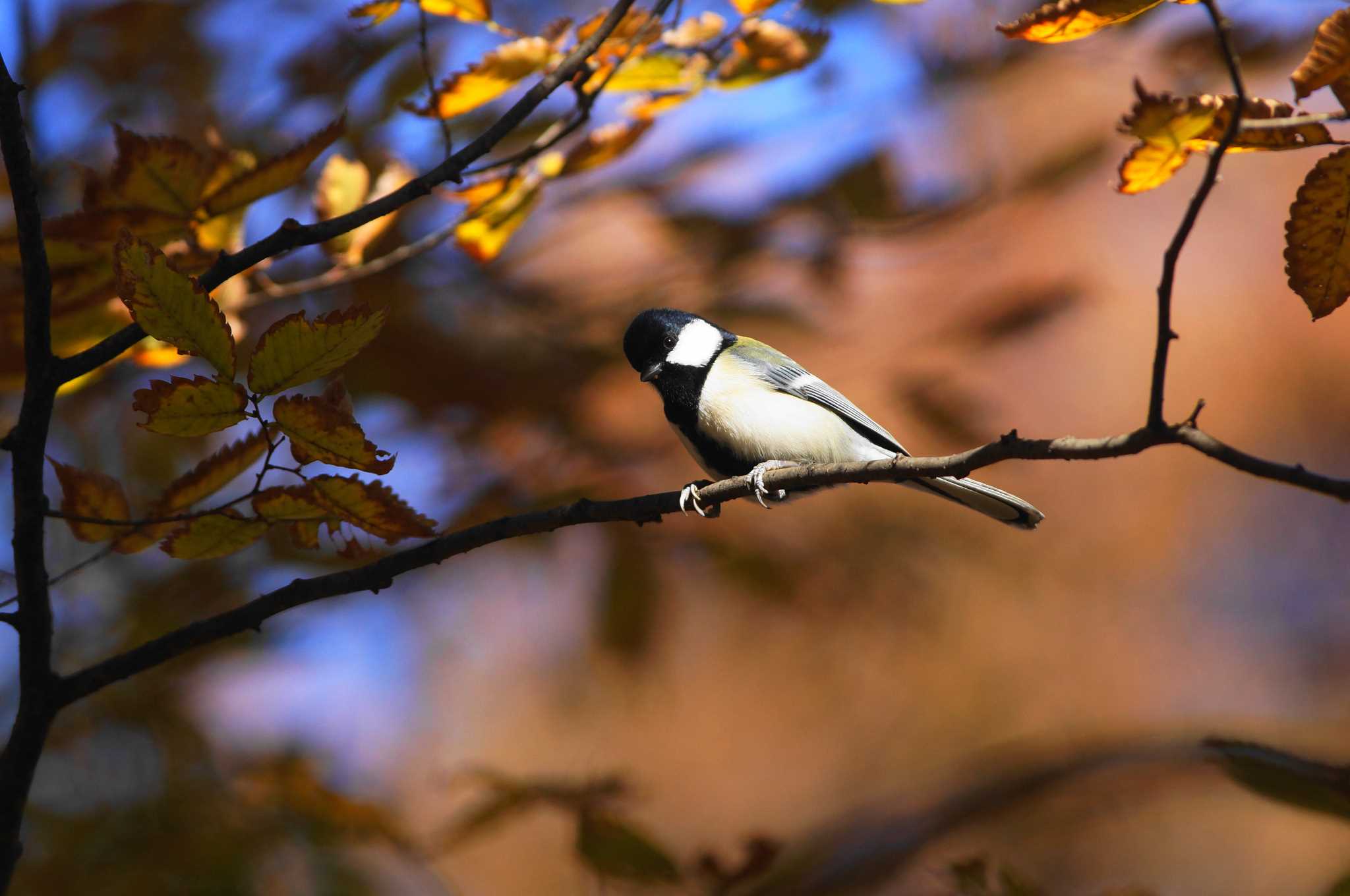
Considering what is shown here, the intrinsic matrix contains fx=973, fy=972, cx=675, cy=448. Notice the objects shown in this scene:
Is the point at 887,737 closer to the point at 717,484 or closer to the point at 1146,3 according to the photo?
the point at 717,484

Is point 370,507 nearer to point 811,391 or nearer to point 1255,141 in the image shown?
point 1255,141

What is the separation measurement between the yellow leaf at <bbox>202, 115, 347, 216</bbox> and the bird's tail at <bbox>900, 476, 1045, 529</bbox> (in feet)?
3.80

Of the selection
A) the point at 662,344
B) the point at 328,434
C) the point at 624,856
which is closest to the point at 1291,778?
the point at 624,856

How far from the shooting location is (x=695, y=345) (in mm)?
2271

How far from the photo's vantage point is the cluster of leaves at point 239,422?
2.78 feet

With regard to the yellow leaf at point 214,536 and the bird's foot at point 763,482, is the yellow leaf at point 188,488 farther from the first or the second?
the bird's foot at point 763,482

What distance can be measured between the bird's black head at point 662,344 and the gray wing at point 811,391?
0.11m

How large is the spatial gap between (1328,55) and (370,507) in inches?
37.5

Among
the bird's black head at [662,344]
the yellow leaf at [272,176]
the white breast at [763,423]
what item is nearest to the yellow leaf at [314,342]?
the yellow leaf at [272,176]

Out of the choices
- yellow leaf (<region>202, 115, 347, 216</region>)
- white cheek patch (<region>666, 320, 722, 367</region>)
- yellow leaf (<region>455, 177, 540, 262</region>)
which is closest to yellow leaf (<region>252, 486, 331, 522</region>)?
yellow leaf (<region>202, 115, 347, 216</region>)

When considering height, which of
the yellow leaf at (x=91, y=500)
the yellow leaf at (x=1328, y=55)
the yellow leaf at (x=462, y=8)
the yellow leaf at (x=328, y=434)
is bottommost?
the yellow leaf at (x=1328, y=55)

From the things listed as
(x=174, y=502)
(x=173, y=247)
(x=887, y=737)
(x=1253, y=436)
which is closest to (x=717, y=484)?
(x=174, y=502)

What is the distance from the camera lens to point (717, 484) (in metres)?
1.49

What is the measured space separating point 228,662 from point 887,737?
1819mm
